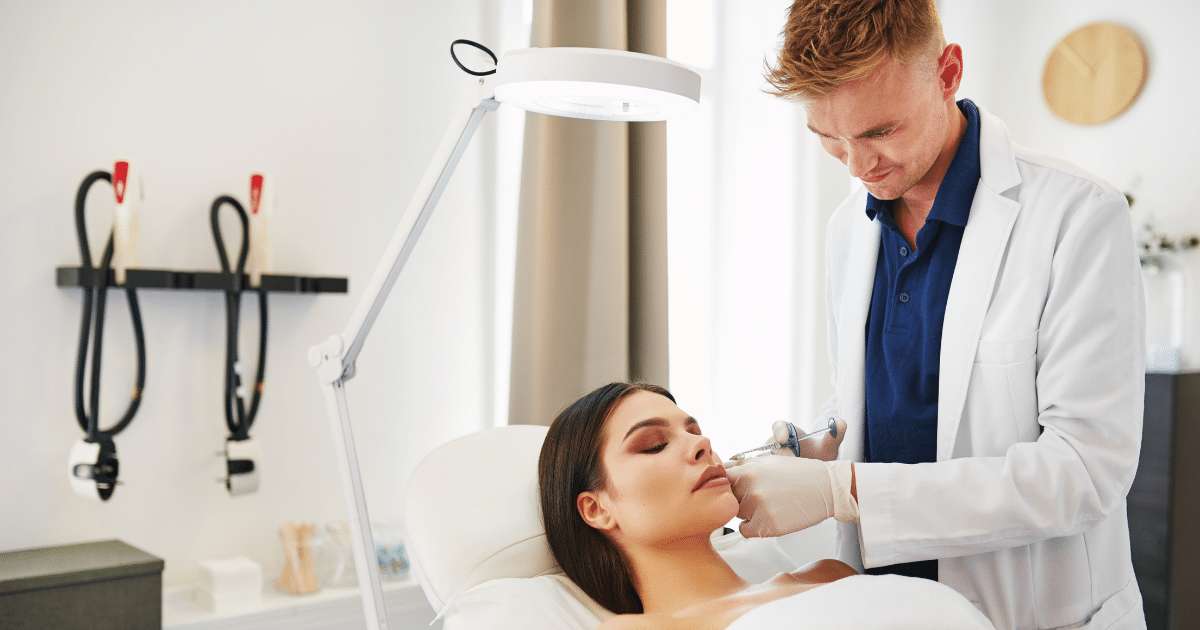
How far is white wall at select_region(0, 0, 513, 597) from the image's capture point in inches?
74.1

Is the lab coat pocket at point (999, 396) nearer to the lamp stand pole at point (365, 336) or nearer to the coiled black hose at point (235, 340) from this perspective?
the lamp stand pole at point (365, 336)

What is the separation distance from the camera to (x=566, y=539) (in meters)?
1.46

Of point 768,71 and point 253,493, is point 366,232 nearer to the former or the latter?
point 253,493

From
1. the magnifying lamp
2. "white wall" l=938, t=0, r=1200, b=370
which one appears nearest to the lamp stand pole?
the magnifying lamp

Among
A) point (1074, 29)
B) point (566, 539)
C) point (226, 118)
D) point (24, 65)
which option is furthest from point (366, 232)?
point (1074, 29)

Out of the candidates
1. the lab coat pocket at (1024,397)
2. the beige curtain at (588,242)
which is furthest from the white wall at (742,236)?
the lab coat pocket at (1024,397)

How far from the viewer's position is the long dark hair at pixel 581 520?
1.45 metres

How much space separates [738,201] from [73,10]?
1.84 metres

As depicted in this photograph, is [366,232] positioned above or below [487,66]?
below

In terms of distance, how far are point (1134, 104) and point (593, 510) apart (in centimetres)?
268

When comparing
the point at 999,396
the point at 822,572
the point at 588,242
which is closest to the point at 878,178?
the point at 999,396

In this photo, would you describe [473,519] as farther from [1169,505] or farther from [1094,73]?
[1094,73]

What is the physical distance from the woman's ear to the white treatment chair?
7cm

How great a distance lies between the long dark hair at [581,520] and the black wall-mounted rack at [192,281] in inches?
32.8
